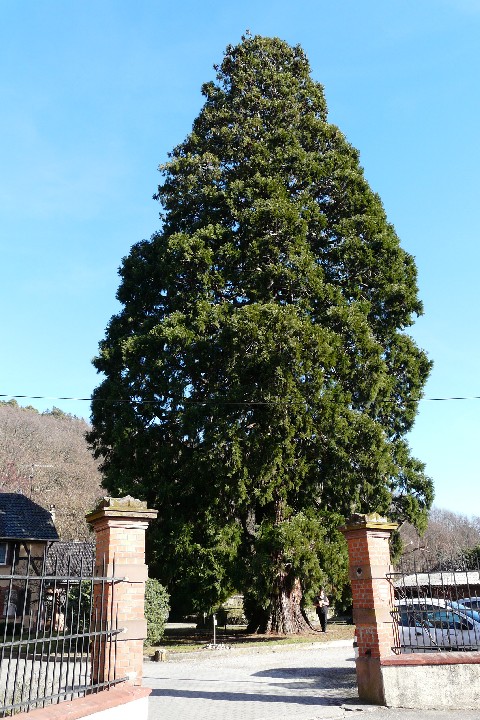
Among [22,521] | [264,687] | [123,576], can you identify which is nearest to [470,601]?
[264,687]

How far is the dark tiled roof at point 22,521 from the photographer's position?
23.9 metres

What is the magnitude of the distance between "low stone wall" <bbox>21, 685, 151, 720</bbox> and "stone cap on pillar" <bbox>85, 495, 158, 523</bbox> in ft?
6.26

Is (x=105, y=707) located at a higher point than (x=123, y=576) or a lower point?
lower

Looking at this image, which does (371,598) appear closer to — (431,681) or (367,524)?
(367,524)

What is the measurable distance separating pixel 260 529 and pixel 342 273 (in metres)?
9.03

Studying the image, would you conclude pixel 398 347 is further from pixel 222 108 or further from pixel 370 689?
pixel 370 689

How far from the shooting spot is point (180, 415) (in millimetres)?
17125

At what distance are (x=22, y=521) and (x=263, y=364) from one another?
14883mm

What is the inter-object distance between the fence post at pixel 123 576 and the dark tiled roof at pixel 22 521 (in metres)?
18.6

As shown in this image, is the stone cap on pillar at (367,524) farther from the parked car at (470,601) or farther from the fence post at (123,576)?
the fence post at (123,576)

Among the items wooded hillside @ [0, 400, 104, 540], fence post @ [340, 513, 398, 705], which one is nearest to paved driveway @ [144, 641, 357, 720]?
fence post @ [340, 513, 398, 705]

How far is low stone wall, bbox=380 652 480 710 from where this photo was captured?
26.3ft

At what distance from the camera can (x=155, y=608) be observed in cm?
1528

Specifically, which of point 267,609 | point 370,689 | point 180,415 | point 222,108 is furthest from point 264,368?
point 222,108
